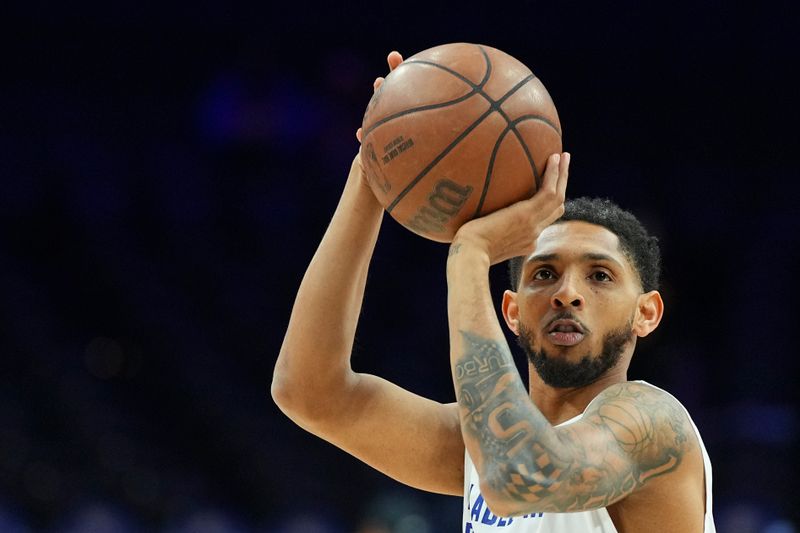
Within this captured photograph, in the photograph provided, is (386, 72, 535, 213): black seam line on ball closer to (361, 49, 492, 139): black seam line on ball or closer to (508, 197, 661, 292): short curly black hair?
(361, 49, 492, 139): black seam line on ball

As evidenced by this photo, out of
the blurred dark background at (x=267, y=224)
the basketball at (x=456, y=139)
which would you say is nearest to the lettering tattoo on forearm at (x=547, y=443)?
the basketball at (x=456, y=139)

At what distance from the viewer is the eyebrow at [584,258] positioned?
2740 millimetres

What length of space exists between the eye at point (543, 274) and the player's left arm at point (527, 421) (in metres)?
0.36

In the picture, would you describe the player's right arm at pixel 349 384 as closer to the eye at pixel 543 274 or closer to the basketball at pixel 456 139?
the basketball at pixel 456 139

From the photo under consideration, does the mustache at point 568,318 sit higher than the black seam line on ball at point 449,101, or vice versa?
the black seam line on ball at point 449,101

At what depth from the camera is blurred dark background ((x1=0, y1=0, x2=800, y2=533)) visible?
30.3 ft

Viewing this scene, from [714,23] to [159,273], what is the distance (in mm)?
6329

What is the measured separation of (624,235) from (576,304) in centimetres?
36

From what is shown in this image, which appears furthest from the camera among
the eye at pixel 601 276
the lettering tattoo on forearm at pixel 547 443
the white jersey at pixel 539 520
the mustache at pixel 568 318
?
the eye at pixel 601 276

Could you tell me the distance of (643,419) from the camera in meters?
2.35

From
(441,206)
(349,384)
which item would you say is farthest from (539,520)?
(441,206)

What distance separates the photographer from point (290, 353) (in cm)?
280

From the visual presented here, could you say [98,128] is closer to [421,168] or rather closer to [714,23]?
[714,23]

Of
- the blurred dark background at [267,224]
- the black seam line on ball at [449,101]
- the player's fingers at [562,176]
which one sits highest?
the black seam line on ball at [449,101]
